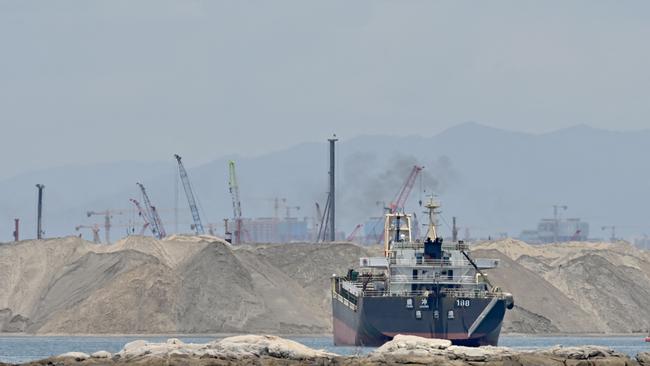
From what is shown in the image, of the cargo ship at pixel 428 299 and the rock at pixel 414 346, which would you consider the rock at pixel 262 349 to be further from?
the cargo ship at pixel 428 299

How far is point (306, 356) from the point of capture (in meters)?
76.3

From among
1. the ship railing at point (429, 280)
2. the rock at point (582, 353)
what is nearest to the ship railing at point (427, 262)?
the ship railing at point (429, 280)

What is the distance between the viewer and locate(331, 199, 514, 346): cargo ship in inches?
4609

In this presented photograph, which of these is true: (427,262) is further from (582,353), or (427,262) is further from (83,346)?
(582,353)

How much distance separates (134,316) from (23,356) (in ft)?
200

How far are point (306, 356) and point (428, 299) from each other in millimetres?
41775

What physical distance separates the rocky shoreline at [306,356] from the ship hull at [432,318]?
125 feet

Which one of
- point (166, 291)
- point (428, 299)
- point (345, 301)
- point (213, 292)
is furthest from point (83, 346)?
point (166, 291)

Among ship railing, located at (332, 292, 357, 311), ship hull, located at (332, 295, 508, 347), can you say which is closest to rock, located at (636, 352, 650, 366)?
ship hull, located at (332, 295, 508, 347)

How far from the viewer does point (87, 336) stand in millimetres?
158750

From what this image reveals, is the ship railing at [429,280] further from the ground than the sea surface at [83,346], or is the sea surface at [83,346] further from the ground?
the ship railing at [429,280]

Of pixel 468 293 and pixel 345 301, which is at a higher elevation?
pixel 468 293

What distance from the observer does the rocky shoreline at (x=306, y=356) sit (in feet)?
243

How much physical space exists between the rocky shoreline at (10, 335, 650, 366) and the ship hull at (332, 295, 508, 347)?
38.2m
